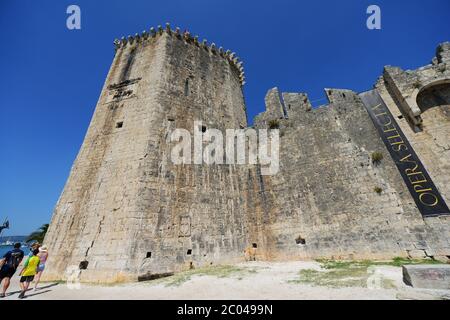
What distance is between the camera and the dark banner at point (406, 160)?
7812 millimetres

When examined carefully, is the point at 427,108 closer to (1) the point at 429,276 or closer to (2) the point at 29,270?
(1) the point at 429,276

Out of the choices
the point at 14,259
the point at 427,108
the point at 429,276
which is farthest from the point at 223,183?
the point at 427,108

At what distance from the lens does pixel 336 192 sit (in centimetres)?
940

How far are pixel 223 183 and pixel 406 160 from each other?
25.5ft

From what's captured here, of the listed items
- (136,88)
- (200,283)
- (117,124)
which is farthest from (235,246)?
(136,88)

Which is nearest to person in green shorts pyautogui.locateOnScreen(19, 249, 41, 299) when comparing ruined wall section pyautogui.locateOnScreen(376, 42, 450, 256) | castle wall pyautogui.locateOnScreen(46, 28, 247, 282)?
castle wall pyautogui.locateOnScreen(46, 28, 247, 282)

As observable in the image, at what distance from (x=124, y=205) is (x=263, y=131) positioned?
26.3ft

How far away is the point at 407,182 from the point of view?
843cm

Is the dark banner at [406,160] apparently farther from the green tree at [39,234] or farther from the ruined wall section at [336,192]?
the green tree at [39,234]

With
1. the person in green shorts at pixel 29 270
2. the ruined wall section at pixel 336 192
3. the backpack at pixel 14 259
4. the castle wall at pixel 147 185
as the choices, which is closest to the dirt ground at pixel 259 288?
the person in green shorts at pixel 29 270

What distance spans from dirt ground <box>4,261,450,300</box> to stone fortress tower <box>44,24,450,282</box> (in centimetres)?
116

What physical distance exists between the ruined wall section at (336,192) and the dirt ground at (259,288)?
2610 mm
